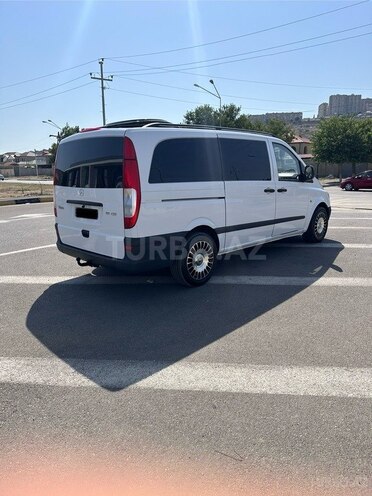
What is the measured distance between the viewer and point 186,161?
5.12 meters

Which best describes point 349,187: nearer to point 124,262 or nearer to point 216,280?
point 216,280

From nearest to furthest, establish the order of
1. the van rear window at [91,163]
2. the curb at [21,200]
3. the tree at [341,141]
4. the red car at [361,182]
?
the van rear window at [91,163] < the curb at [21,200] < the red car at [361,182] < the tree at [341,141]

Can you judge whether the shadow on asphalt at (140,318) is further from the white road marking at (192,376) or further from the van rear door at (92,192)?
the van rear door at (92,192)

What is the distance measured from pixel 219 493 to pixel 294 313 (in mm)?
2740

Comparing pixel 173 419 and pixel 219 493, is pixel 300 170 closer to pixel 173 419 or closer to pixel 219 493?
pixel 173 419

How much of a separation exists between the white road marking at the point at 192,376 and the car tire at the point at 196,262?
193cm

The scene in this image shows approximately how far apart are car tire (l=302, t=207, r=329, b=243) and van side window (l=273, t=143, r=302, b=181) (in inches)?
46.7

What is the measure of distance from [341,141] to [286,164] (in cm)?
3900

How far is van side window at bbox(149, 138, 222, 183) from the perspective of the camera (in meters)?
4.77

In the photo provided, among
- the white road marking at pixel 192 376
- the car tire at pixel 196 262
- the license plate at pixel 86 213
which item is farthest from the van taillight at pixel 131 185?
the white road marking at pixel 192 376

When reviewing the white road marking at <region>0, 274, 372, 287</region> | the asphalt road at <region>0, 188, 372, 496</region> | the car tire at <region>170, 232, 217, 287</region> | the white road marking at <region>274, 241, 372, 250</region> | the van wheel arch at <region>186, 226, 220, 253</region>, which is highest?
the van wheel arch at <region>186, 226, 220, 253</region>

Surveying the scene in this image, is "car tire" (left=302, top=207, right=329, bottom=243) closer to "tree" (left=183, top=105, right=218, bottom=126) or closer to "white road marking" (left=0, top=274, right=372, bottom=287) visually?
→ "white road marking" (left=0, top=274, right=372, bottom=287)

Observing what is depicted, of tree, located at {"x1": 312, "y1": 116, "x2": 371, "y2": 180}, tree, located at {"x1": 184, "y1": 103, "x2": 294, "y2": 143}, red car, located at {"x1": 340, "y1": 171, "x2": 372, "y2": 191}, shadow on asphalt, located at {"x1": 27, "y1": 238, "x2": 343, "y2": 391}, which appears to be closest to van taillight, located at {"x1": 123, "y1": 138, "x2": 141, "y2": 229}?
shadow on asphalt, located at {"x1": 27, "y1": 238, "x2": 343, "y2": 391}

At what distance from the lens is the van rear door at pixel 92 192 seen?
4.65m
